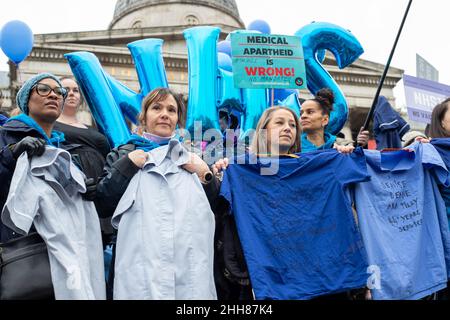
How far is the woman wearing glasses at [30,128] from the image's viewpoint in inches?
126

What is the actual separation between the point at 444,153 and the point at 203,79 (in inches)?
102

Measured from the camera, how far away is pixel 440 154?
4.32 meters

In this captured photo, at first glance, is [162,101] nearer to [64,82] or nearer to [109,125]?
[64,82]

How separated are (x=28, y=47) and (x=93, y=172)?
3.48 m

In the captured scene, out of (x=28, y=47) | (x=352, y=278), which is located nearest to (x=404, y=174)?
(x=352, y=278)

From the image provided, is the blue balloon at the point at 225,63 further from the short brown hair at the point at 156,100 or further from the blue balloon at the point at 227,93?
the short brown hair at the point at 156,100

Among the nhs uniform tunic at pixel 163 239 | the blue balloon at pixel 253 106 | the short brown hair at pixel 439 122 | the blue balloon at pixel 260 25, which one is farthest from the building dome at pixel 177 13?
the nhs uniform tunic at pixel 163 239

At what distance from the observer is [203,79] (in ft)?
19.7

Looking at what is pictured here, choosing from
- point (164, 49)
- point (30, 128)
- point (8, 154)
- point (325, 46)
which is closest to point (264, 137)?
point (30, 128)

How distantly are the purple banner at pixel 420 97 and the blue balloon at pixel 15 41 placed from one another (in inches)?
172

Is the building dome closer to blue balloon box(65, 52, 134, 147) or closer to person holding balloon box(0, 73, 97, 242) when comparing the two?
blue balloon box(65, 52, 134, 147)

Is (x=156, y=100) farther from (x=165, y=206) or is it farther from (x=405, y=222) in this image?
(x=405, y=222)

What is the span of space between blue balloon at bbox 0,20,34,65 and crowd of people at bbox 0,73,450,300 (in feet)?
9.76

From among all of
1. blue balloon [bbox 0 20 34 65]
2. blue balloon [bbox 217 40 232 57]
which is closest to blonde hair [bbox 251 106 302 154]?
blue balloon [bbox 0 20 34 65]
